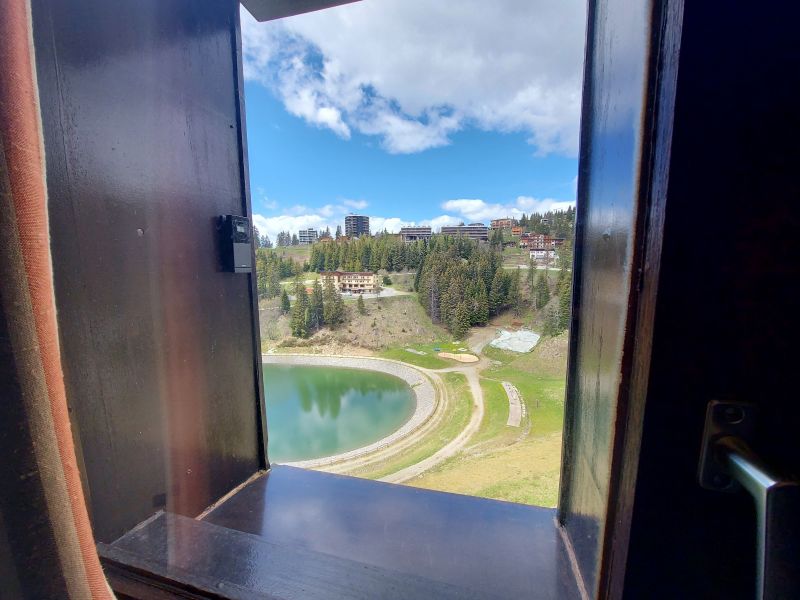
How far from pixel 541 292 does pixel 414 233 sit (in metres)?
0.99

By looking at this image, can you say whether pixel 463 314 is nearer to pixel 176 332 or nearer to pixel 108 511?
pixel 176 332

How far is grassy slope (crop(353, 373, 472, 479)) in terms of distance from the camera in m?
3.48

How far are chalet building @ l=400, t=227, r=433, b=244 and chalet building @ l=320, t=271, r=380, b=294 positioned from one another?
36cm

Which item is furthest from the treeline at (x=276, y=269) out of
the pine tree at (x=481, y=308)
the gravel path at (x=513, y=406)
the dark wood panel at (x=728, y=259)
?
the gravel path at (x=513, y=406)

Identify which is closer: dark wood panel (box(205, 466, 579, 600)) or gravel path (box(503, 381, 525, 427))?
dark wood panel (box(205, 466, 579, 600))

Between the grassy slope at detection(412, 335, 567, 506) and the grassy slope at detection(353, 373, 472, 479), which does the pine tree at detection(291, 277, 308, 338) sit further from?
the grassy slope at detection(353, 373, 472, 479)

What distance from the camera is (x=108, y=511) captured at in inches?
32.2

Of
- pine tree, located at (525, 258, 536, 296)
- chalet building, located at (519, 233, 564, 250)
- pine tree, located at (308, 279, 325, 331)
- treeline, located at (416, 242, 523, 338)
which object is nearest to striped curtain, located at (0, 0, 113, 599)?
chalet building, located at (519, 233, 564, 250)

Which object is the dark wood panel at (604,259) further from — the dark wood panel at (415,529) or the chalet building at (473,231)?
the chalet building at (473,231)

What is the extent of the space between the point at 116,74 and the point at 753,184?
1.21 metres

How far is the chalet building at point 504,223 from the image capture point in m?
2.07

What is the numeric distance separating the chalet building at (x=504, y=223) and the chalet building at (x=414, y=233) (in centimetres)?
42

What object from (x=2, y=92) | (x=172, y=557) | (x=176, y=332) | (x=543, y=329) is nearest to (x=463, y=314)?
(x=543, y=329)

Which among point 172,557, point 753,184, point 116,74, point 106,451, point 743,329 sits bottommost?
point 172,557
